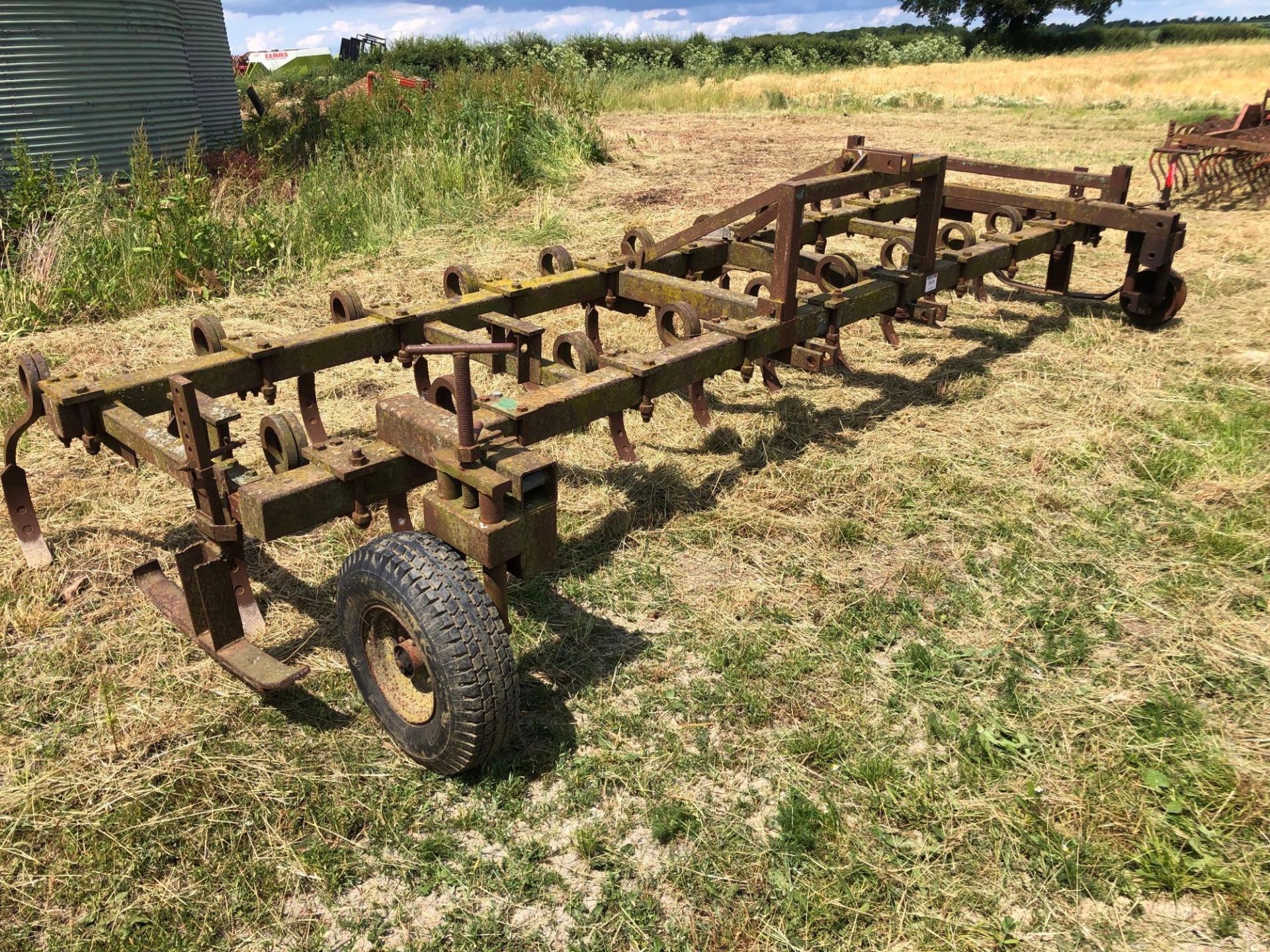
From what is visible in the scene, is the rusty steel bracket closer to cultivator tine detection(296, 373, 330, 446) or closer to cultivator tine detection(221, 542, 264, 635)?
cultivator tine detection(221, 542, 264, 635)

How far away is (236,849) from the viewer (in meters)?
2.58

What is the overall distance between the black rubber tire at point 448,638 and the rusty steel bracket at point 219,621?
0.41m

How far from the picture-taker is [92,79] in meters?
9.43

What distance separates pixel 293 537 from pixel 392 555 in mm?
1886

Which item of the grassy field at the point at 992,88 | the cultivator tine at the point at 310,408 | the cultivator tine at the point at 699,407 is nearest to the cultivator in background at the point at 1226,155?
the cultivator tine at the point at 699,407

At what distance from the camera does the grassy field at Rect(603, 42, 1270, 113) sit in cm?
2336

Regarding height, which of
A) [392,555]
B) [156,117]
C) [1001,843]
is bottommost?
[1001,843]

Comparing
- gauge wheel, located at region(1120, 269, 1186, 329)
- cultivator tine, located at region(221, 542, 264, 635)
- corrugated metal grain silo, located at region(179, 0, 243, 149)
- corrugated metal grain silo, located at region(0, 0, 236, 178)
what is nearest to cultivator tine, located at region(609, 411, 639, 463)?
cultivator tine, located at region(221, 542, 264, 635)

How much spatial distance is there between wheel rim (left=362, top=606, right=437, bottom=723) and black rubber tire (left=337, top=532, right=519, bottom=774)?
2.1 inches

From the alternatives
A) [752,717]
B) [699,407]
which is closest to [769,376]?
[699,407]

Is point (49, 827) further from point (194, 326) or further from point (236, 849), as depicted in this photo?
point (194, 326)

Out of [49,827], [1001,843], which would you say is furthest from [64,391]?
[1001,843]

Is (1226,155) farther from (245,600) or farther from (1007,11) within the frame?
(1007,11)

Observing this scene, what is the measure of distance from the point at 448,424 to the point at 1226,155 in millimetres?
12913
